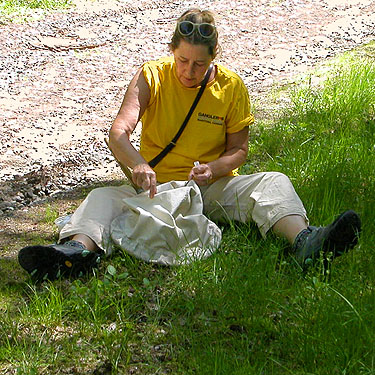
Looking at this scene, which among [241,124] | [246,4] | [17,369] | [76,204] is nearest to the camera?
[17,369]

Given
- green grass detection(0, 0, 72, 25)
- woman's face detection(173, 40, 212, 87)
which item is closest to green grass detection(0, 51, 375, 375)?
woman's face detection(173, 40, 212, 87)

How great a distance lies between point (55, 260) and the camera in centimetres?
346

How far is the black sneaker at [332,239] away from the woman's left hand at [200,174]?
672mm

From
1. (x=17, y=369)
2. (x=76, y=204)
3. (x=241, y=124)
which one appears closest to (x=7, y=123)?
(x=76, y=204)

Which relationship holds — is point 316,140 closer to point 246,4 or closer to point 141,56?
point 141,56

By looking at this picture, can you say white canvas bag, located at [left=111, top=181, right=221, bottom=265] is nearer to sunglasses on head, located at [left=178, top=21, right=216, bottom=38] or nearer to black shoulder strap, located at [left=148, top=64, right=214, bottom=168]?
black shoulder strap, located at [left=148, top=64, right=214, bottom=168]

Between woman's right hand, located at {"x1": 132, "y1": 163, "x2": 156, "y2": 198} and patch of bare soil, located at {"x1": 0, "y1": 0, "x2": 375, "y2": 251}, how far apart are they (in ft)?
3.06

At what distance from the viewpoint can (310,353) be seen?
279 cm

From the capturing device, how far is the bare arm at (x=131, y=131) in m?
3.69

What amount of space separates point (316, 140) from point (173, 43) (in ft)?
5.43

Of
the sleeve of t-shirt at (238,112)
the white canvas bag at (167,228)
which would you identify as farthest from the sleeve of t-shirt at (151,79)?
the white canvas bag at (167,228)

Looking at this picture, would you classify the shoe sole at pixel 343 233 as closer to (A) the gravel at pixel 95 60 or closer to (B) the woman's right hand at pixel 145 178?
(B) the woman's right hand at pixel 145 178

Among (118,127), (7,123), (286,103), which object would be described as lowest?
(7,123)

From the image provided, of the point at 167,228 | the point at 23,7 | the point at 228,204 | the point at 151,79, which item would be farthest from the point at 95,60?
the point at 167,228
